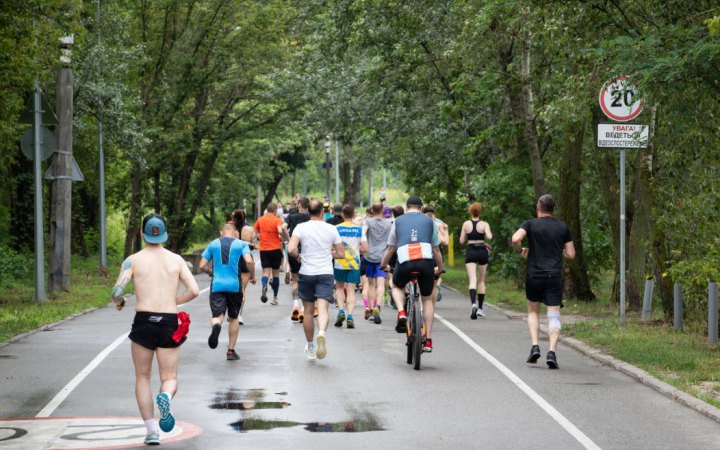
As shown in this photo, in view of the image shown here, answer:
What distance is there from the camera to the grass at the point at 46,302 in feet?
61.2

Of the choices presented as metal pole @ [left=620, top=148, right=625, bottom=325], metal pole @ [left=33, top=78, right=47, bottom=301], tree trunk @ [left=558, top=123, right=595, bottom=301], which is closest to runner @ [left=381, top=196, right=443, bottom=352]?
metal pole @ [left=620, top=148, right=625, bottom=325]

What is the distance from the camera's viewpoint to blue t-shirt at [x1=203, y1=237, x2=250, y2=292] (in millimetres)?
14094

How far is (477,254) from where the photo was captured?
20.5 m

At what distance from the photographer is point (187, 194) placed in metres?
45.8

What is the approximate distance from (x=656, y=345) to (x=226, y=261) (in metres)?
5.18

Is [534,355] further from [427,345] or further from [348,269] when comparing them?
[348,269]

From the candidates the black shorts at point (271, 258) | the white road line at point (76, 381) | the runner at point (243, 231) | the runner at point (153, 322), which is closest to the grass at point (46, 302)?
the white road line at point (76, 381)

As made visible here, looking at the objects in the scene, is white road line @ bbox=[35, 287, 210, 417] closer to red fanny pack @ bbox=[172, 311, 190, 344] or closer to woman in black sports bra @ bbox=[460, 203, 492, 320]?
red fanny pack @ bbox=[172, 311, 190, 344]

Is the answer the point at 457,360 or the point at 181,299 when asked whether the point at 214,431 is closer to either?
the point at 181,299

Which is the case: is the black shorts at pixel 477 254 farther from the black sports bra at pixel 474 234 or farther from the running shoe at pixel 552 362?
the running shoe at pixel 552 362

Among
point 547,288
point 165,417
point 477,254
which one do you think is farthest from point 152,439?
point 477,254

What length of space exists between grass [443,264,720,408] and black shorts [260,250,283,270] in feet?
14.3

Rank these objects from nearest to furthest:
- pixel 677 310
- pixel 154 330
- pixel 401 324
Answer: pixel 154 330
pixel 401 324
pixel 677 310

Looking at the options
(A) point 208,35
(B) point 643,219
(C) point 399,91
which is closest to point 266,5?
(A) point 208,35
